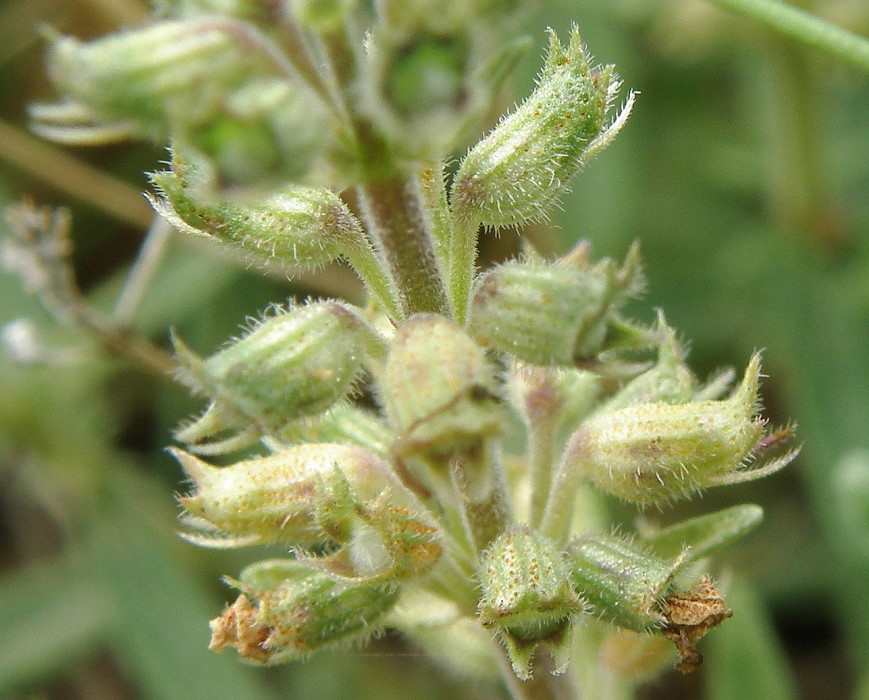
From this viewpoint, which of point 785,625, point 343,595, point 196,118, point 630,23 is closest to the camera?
point 196,118

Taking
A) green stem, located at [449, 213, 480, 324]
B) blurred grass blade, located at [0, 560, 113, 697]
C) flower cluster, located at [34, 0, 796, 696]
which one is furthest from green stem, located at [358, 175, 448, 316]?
blurred grass blade, located at [0, 560, 113, 697]

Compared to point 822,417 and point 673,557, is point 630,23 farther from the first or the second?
point 673,557

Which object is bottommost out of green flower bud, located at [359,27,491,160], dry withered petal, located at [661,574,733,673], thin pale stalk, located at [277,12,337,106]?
dry withered petal, located at [661,574,733,673]

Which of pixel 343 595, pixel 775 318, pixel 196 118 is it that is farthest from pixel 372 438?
pixel 775 318

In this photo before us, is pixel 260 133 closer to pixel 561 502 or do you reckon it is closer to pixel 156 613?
pixel 561 502

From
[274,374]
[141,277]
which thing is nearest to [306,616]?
[274,374]

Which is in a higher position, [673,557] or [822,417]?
[673,557]

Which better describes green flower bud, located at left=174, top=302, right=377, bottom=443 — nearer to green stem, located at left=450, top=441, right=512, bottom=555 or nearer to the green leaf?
green stem, located at left=450, top=441, right=512, bottom=555
